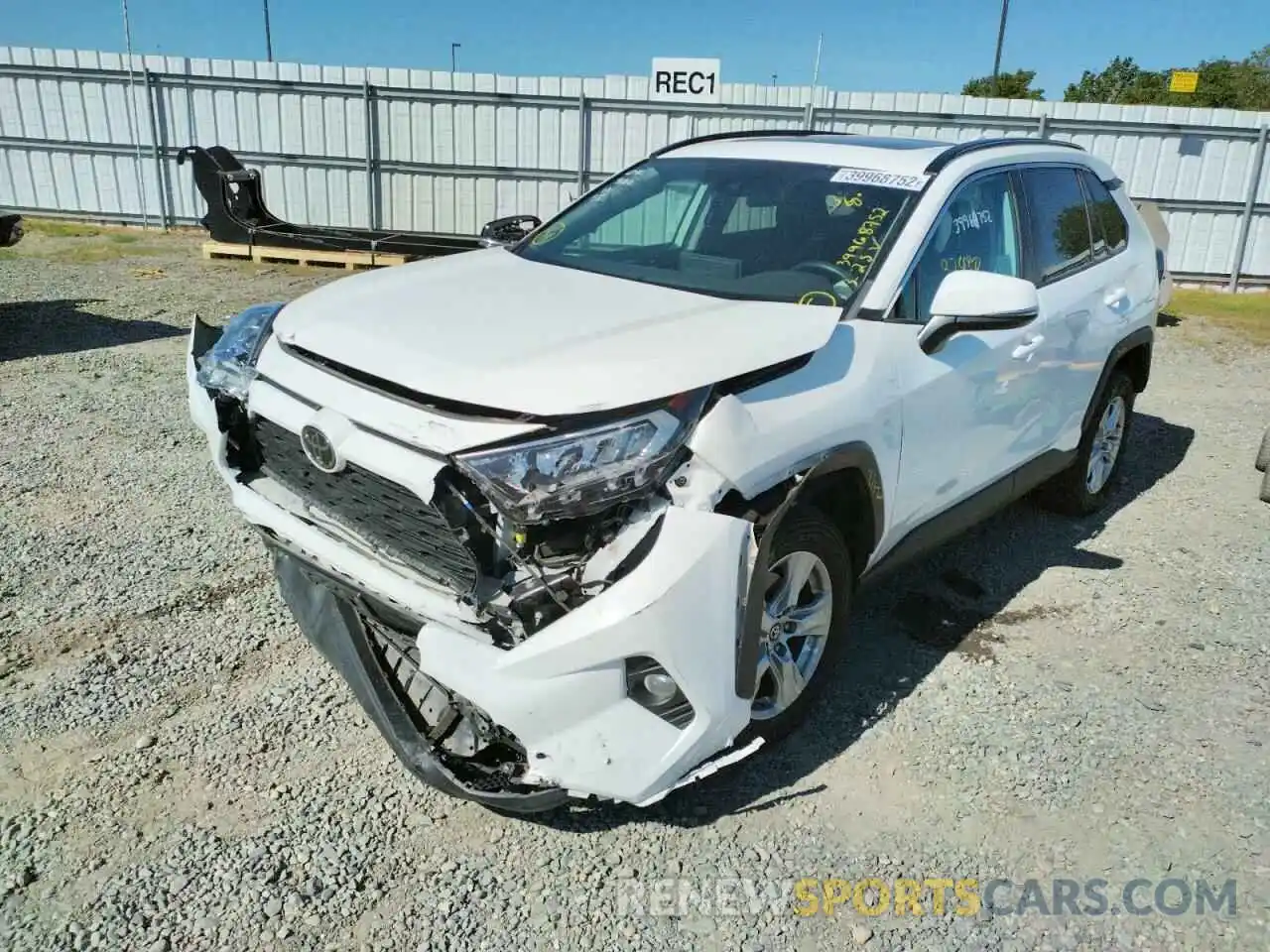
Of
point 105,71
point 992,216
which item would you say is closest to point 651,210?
point 992,216

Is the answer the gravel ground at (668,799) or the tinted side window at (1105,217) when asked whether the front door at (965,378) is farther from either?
the tinted side window at (1105,217)

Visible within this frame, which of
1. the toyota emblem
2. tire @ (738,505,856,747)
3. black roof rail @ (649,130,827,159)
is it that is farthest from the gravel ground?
black roof rail @ (649,130,827,159)

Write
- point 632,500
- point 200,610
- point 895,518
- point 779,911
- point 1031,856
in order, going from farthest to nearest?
point 200,610 < point 895,518 < point 1031,856 < point 779,911 < point 632,500

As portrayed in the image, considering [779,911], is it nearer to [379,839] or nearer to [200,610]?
[379,839]

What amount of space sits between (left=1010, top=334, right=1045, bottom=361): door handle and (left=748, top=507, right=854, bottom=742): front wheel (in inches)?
49.2

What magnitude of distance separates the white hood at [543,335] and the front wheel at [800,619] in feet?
1.77

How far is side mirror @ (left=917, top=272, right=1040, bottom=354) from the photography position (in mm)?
3070

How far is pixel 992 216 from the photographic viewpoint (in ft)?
12.8

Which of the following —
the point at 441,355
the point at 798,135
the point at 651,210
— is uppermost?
the point at 798,135

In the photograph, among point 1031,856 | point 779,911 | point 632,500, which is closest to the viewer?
point 632,500

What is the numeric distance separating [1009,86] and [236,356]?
156 ft

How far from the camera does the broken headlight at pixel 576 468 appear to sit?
2.27 meters

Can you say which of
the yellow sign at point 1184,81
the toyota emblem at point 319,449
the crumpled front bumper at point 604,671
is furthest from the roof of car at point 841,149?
the yellow sign at point 1184,81

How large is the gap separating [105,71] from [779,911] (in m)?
16.6
